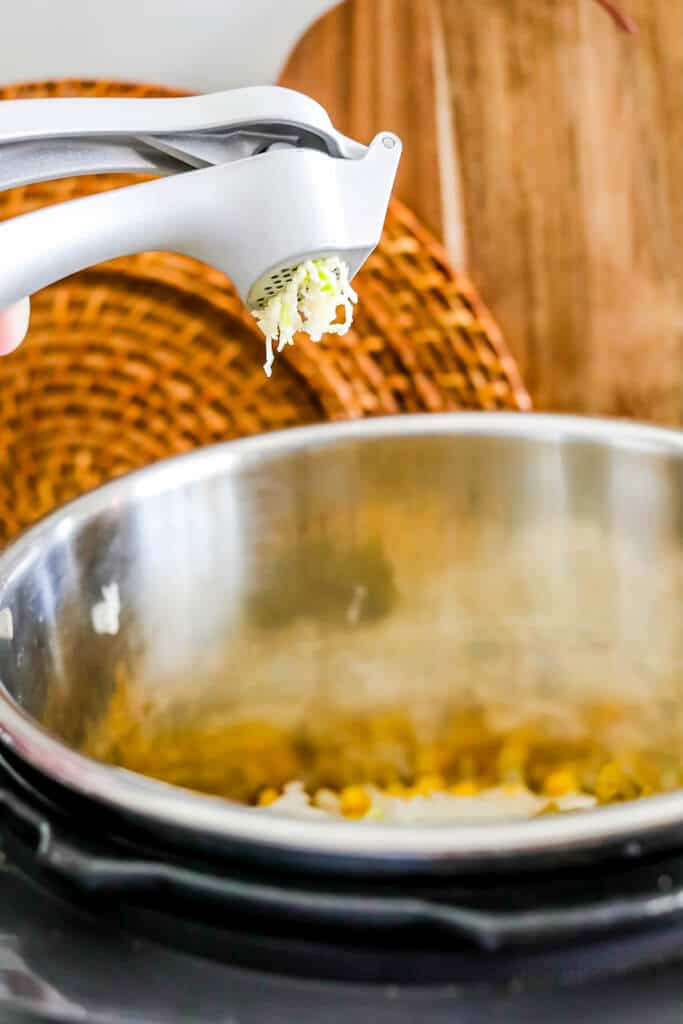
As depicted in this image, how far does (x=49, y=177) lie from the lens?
529 millimetres

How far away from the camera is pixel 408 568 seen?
980 mm

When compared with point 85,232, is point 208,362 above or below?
below

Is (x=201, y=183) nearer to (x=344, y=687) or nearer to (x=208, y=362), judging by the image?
(x=344, y=687)

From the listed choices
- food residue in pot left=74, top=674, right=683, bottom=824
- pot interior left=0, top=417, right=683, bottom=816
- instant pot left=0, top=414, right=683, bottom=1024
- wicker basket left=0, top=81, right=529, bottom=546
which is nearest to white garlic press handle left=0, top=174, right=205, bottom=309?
instant pot left=0, top=414, right=683, bottom=1024

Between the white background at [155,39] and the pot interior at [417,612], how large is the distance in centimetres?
54

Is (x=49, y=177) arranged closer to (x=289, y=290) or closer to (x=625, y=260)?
(x=289, y=290)

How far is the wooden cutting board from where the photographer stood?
1237 mm

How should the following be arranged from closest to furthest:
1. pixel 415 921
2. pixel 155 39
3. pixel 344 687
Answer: pixel 415 921, pixel 344 687, pixel 155 39

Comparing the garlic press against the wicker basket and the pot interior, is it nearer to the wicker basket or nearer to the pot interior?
the pot interior

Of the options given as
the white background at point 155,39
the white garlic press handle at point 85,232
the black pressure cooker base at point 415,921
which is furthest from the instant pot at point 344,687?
the white background at point 155,39

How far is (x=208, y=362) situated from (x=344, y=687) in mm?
472

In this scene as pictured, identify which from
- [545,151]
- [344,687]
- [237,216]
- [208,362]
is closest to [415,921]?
[237,216]

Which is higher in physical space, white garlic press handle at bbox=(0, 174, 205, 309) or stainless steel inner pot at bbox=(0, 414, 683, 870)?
white garlic press handle at bbox=(0, 174, 205, 309)

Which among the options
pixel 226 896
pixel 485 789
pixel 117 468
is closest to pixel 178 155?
pixel 226 896
